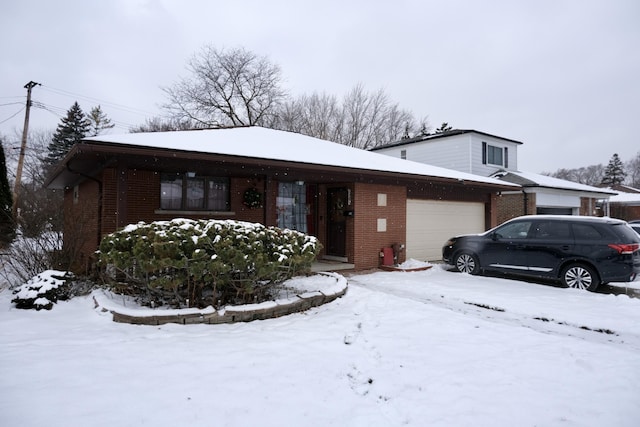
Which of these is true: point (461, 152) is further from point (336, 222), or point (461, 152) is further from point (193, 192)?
point (193, 192)

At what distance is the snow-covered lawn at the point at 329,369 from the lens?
2895 millimetres

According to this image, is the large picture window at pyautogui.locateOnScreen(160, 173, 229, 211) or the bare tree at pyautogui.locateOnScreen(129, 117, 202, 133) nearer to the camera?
the large picture window at pyautogui.locateOnScreen(160, 173, 229, 211)

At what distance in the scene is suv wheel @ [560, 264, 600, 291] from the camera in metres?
7.63

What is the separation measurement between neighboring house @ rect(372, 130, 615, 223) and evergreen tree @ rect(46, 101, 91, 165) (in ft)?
103

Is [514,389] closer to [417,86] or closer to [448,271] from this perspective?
[448,271]

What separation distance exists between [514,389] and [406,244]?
27.9ft

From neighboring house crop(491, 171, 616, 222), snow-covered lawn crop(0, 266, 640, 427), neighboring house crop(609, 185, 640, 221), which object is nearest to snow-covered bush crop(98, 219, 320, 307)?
snow-covered lawn crop(0, 266, 640, 427)

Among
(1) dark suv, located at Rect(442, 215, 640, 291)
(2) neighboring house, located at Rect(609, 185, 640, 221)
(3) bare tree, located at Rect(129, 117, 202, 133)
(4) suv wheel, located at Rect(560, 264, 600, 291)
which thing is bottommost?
(4) suv wheel, located at Rect(560, 264, 600, 291)

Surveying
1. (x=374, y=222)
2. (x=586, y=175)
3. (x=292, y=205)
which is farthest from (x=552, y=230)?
(x=586, y=175)

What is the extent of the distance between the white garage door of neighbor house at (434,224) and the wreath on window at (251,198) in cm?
504

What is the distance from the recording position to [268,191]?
9328mm

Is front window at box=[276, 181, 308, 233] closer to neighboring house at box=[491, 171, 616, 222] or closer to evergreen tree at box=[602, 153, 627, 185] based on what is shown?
neighboring house at box=[491, 171, 616, 222]

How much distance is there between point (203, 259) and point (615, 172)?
265 feet

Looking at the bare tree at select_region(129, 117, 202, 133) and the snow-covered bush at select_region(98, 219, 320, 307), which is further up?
the bare tree at select_region(129, 117, 202, 133)
